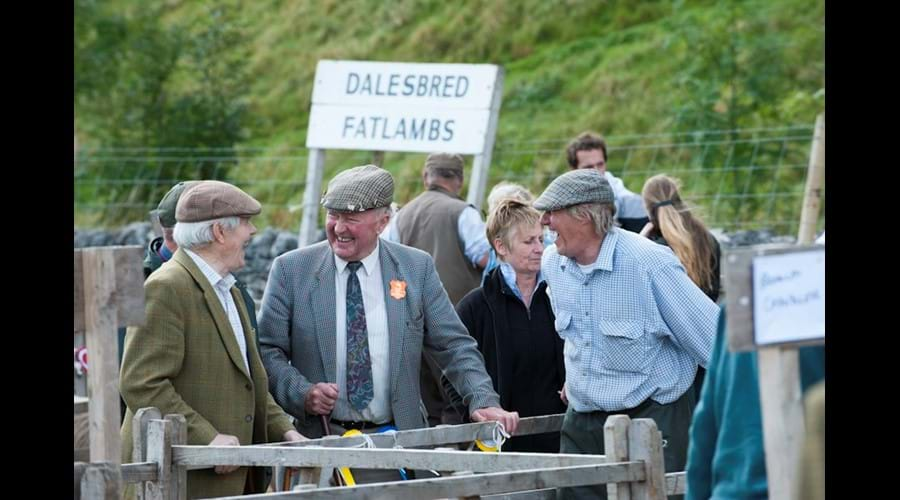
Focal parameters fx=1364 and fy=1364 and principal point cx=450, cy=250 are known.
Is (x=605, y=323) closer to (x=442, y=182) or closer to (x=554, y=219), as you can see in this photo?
(x=554, y=219)

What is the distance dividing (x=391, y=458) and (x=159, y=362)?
941 millimetres

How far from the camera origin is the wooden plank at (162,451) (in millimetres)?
4191

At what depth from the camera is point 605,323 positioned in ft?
15.2

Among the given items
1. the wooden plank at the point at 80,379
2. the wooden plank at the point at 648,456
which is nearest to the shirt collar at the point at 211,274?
the wooden plank at the point at 648,456

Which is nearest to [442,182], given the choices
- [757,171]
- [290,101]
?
[757,171]

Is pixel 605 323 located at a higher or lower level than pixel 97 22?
lower

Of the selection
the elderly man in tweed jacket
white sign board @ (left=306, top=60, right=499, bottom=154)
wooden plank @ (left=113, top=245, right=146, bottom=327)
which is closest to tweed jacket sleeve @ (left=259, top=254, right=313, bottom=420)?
the elderly man in tweed jacket

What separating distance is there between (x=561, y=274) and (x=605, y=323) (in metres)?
0.29

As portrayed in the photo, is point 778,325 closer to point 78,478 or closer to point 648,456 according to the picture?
point 648,456

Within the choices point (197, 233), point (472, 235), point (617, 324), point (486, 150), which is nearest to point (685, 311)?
point (617, 324)

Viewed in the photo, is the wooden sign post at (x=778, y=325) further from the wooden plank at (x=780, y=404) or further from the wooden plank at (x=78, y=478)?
the wooden plank at (x=78, y=478)

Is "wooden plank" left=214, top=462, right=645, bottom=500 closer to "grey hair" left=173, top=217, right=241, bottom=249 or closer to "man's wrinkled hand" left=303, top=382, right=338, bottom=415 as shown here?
"man's wrinkled hand" left=303, top=382, right=338, bottom=415

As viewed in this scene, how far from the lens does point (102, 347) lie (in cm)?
321

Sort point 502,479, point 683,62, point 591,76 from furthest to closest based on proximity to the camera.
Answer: point 591,76 → point 683,62 → point 502,479
